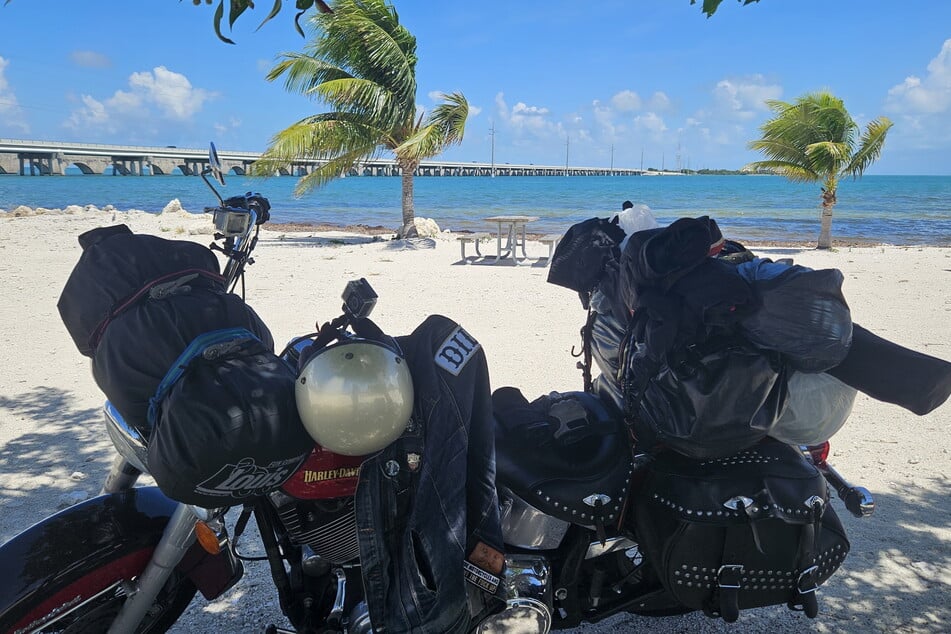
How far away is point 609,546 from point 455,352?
2.82 feet

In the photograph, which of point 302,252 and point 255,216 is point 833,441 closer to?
point 255,216

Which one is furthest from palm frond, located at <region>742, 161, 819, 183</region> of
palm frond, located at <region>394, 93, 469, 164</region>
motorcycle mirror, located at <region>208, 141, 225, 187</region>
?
motorcycle mirror, located at <region>208, 141, 225, 187</region>

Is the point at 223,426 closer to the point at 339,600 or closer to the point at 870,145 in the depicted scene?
the point at 339,600

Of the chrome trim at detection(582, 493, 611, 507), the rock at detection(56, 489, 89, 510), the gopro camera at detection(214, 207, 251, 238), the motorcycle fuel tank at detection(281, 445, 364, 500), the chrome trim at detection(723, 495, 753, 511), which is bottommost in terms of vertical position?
the rock at detection(56, 489, 89, 510)

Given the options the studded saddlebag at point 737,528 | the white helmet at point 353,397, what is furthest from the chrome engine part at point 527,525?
the white helmet at point 353,397

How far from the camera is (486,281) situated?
1044cm

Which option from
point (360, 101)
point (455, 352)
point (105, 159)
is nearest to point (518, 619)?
point (455, 352)

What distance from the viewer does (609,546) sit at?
80.4 inches

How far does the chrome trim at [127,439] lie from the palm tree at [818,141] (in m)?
16.1

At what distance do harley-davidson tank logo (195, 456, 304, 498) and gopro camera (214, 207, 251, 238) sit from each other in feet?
3.06

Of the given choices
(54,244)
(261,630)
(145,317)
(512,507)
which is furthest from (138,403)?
(54,244)

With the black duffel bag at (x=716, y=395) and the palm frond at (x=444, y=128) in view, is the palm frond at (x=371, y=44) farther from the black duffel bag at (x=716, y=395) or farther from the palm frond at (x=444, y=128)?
the black duffel bag at (x=716, y=395)

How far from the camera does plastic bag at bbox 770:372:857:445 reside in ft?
5.85

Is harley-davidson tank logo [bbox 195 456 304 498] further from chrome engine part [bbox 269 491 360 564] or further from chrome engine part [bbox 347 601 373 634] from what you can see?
chrome engine part [bbox 347 601 373 634]
